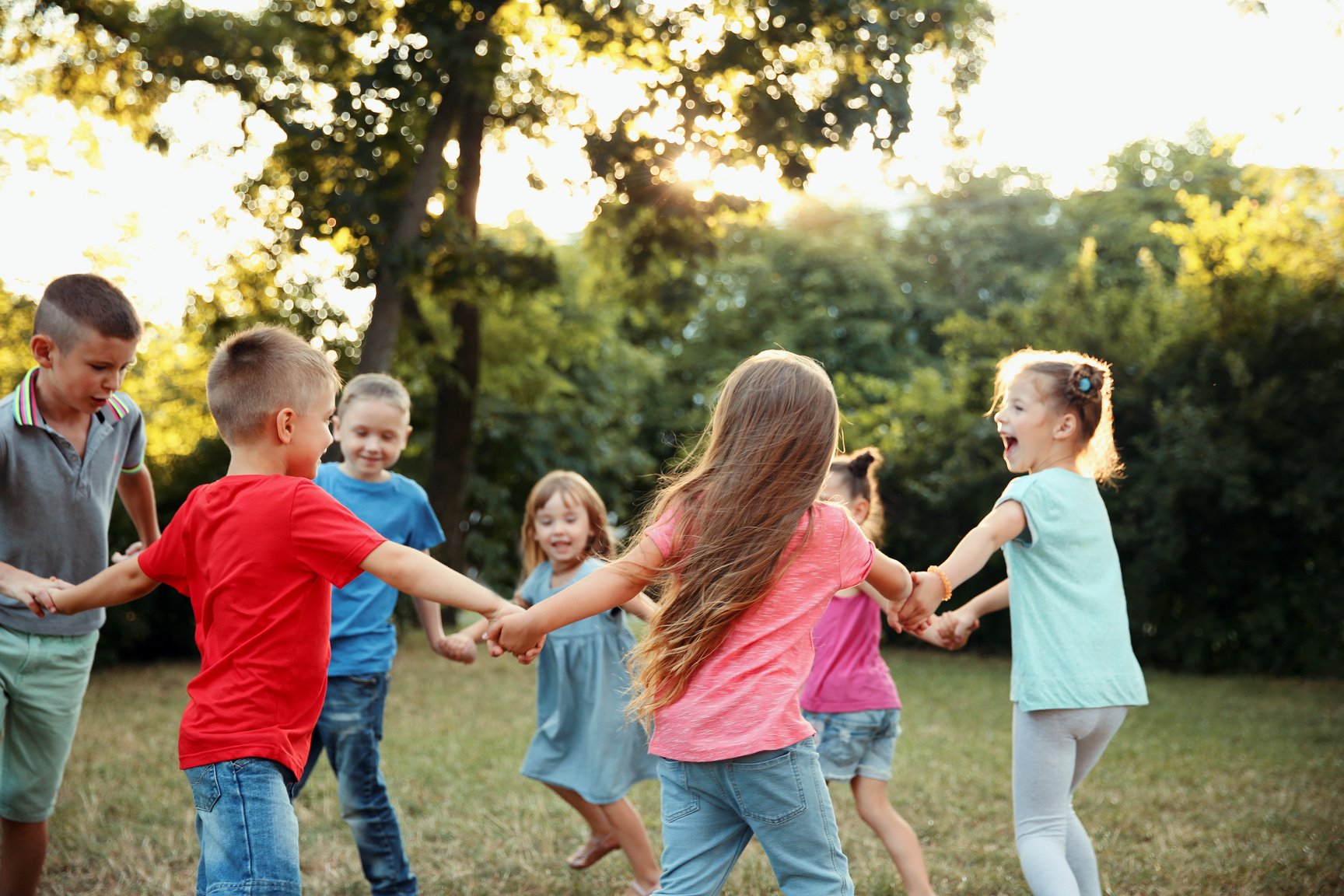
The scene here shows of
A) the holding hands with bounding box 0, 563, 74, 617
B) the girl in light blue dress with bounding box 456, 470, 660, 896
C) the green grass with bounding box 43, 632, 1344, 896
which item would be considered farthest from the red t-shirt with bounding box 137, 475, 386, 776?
the green grass with bounding box 43, 632, 1344, 896

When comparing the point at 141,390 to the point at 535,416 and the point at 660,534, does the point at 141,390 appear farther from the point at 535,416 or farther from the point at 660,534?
the point at 660,534

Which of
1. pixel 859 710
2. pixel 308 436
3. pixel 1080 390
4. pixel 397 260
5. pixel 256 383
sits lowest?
pixel 859 710

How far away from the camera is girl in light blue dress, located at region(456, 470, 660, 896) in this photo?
414 cm

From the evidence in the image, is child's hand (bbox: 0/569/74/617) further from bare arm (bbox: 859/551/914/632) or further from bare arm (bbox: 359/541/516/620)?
bare arm (bbox: 859/551/914/632)

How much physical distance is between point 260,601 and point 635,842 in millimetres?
2103

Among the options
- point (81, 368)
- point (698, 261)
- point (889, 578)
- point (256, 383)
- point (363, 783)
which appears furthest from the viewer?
point (698, 261)

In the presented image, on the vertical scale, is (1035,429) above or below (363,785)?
above

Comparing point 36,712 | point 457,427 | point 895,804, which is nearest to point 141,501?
point 36,712

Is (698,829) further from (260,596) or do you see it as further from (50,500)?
(50,500)

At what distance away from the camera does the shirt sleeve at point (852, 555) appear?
2.64 m

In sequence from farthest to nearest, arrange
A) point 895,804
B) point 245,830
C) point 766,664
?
1. point 895,804
2. point 766,664
3. point 245,830

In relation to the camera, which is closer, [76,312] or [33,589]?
[33,589]

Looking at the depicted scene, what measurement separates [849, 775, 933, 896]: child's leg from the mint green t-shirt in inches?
37.8

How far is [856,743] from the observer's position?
13.4 ft
